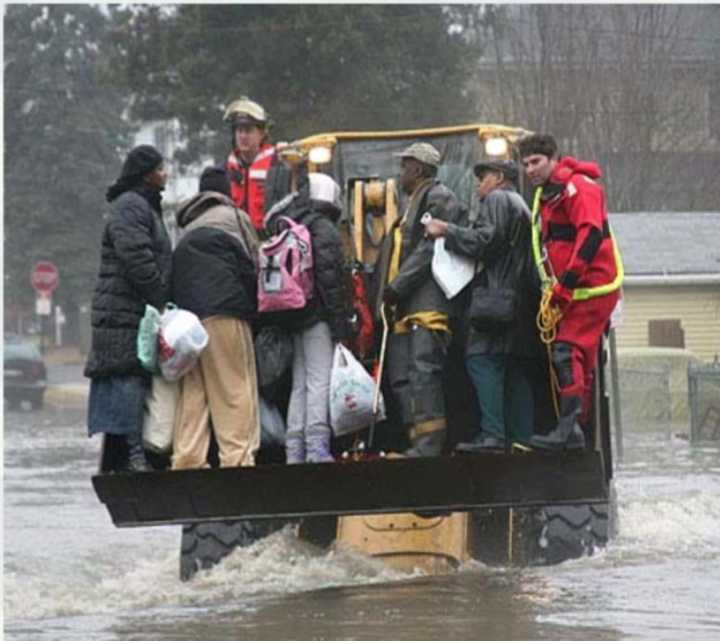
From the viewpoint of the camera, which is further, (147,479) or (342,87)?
(342,87)

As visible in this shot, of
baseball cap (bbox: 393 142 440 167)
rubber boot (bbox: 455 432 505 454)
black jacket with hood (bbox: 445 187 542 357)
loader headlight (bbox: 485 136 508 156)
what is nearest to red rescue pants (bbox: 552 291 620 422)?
black jacket with hood (bbox: 445 187 542 357)

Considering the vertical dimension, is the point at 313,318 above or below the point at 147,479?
above

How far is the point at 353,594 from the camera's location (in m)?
12.4

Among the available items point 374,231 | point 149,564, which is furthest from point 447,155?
point 149,564

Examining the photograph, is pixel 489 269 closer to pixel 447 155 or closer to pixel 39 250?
pixel 447 155

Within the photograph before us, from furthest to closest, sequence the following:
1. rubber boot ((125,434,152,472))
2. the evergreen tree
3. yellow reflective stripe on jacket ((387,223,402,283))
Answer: the evergreen tree, yellow reflective stripe on jacket ((387,223,402,283)), rubber boot ((125,434,152,472))

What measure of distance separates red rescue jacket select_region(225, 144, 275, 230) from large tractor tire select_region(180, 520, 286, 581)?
1.75m

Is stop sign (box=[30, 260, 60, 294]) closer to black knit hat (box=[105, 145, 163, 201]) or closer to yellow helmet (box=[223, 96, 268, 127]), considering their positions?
yellow helmet (box=[223, 96, 268, 127])

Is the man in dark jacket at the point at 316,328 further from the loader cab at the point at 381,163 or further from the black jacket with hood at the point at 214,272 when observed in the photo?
the loader cab at the point at 381,163

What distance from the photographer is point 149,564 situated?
15.1 m

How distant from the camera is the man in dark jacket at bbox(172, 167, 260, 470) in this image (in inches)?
456

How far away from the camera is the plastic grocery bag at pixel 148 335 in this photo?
11258 mm

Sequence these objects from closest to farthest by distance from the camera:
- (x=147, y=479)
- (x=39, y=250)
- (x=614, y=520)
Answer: (x=147, y=479) → (x=614, y=520) → (x=39, y=250)

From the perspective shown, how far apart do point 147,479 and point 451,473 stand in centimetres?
141
